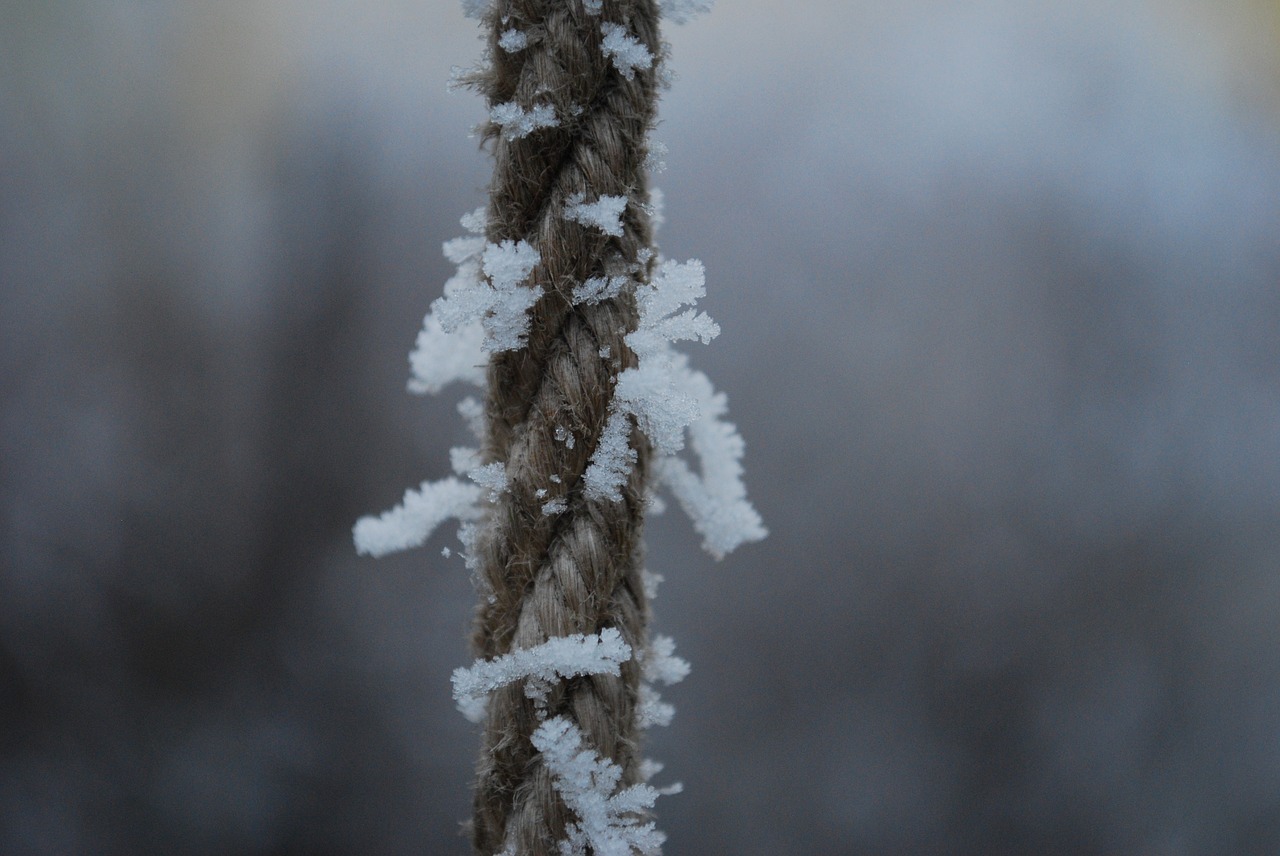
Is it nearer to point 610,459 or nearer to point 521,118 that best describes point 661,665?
point 610,459

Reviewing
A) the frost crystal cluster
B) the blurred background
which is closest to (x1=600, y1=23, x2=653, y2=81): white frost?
the frost crystal cluster

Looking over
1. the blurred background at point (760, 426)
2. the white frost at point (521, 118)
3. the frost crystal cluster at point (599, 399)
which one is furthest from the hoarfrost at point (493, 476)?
the blurred background at point (760, 426)

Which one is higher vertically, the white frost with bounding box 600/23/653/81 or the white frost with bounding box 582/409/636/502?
the white frost with bounding box 600/23/653/81

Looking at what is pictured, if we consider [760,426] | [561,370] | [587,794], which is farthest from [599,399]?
[760,426]

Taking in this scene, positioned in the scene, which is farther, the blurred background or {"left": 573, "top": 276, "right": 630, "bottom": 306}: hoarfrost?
the blurred background

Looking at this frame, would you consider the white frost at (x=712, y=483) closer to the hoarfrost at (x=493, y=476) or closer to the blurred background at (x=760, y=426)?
the hoarfrost at (x=493, y=476)

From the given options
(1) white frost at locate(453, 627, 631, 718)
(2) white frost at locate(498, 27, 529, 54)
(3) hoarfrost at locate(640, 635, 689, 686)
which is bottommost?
(1) white frost at locate(453, 627, 631, 718)

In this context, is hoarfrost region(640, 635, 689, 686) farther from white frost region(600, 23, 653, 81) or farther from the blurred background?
the blurred background
